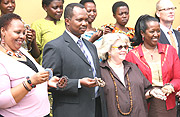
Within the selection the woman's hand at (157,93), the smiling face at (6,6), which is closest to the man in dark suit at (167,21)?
the woman's hand at (157,93)

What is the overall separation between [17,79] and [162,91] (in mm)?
1719

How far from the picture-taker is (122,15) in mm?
4980

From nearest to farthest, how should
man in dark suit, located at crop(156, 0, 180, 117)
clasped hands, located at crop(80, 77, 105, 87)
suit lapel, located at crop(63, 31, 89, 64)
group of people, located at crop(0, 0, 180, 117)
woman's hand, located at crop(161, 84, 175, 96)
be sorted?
group of people, located at crop(0, 0, 180, 117) → clasped hands, located at crop(80, 77, 105, 87) → suit lapel, located at crop(63, 31, 89, 64) → woman's hand, located at crop(161, 84, 175, 96) → man in dark suit, located at crop(156, 0, 180, 117)

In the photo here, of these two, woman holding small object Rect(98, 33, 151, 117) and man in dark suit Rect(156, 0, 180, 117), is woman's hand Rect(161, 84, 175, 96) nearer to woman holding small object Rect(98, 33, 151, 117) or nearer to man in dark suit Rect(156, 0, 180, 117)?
woman holding small object Rect(98, 33, 151, 117)

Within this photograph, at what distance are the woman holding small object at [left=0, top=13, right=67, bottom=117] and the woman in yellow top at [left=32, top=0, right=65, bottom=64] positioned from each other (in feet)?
4.97

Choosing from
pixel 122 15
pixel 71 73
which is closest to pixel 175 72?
pixel 71 73

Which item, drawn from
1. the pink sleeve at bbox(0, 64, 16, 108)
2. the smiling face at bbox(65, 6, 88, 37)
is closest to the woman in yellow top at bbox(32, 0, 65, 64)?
the smiling face at bbox(65, 6, 88, 37)

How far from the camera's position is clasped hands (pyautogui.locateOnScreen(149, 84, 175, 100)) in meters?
3.35

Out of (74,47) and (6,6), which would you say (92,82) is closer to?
(74,47)

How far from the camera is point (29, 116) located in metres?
2.59

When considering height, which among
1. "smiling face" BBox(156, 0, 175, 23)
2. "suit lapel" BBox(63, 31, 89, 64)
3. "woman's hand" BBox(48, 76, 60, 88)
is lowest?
"woman's hand" BBox(48, 76, 60, 88)

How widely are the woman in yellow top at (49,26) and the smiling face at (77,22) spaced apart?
1141mm

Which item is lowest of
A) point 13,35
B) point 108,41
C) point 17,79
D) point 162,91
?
point 162,91

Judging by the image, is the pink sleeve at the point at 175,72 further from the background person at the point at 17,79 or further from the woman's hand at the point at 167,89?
the background person at the point at 17,79
